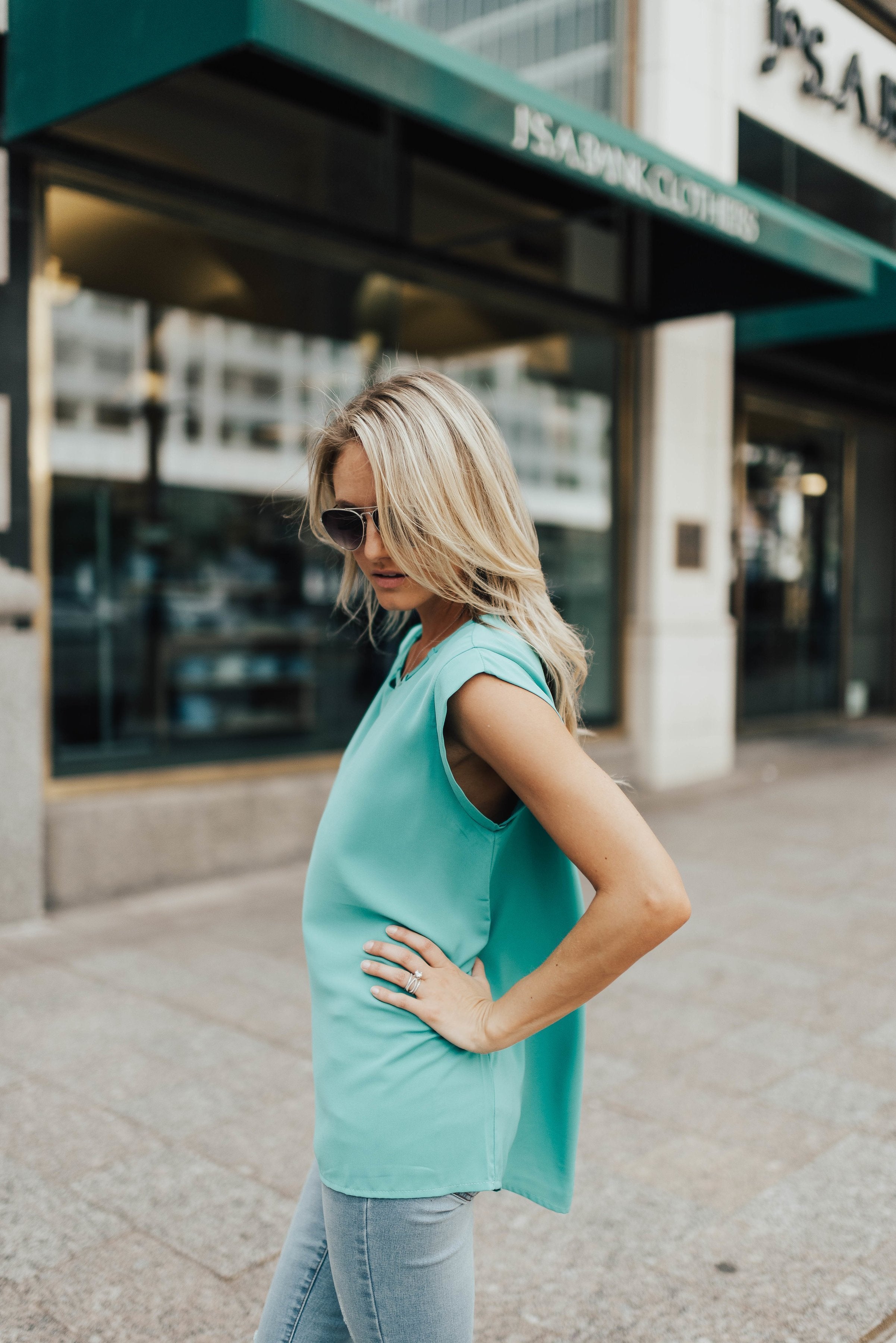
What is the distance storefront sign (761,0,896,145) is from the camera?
362 inches

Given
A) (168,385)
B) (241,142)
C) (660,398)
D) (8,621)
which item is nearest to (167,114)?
(241,142)

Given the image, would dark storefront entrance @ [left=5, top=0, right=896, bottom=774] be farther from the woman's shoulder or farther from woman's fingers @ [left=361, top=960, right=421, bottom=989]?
woman's fingers @ [left=361, top=960, right=421, bottom=989]

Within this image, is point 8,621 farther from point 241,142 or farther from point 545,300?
point 545,300

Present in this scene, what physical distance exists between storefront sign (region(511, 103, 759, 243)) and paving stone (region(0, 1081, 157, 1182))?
4.31m

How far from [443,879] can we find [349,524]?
46 cm

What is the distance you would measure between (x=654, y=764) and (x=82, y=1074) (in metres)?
5.91

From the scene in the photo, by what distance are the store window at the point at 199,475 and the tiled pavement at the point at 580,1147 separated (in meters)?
1.54

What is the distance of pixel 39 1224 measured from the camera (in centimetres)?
278

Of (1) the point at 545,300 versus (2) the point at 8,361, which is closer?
(2) the point at 8,361

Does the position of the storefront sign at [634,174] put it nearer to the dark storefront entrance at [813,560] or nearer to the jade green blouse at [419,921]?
the jade green blouse at [419,921]

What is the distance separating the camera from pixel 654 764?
890 centimetres

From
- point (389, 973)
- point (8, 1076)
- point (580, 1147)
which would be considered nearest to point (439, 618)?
point (389, 973)

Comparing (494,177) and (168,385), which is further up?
(494,177)

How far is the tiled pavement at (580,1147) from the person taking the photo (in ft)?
8.21
